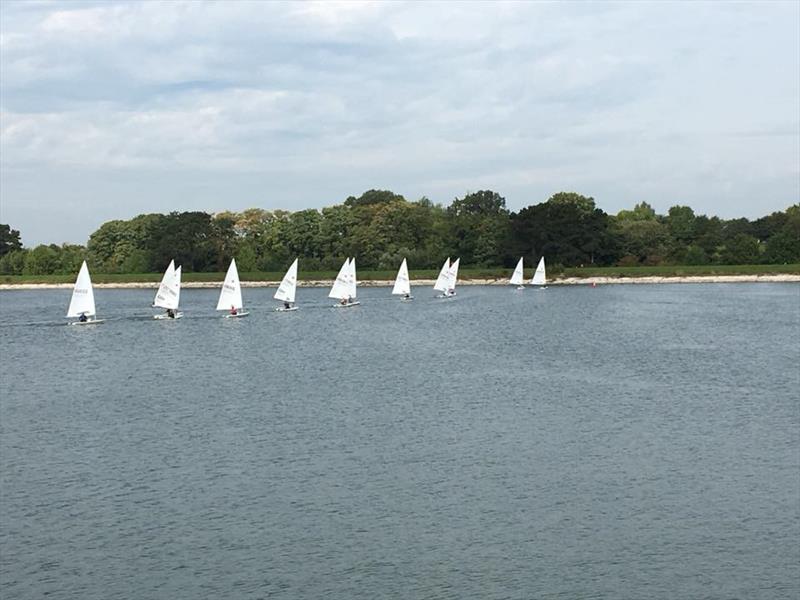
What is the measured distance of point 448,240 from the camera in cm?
17750

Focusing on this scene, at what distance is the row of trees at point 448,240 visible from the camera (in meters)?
167

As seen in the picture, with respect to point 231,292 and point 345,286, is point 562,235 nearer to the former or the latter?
point 345,286

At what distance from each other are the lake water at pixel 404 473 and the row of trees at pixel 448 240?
98.8m

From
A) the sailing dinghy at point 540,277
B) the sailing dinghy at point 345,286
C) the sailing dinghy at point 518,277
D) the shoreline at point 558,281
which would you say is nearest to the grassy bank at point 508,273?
the shoreline at point 558,281

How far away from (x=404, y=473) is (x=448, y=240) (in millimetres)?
144995

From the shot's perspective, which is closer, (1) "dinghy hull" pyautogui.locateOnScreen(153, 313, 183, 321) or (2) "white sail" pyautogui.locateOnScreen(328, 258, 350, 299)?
(1) "dinghy hull" pyautogui.locateOnScreen(153, 313, 183, 321)

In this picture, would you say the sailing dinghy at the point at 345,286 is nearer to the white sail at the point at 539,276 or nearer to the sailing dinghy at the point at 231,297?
the sailing dinghy at the point at 231,297

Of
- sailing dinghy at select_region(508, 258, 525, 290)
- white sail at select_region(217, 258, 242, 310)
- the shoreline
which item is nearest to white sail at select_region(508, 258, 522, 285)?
sailing dinghy at select_region(508, 258, 525, 290)

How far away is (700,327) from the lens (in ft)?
279

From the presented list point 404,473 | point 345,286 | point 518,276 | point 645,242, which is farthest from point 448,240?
point 404,473

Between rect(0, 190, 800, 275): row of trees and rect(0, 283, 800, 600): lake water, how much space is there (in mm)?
98782

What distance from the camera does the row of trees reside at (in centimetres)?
16738

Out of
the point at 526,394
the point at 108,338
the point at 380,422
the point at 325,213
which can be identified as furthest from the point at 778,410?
the point at 325,213

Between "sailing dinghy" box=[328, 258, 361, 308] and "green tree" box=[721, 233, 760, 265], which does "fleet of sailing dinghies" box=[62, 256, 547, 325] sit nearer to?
"sailing dinghy" box=[328, 258, 361, 308]
